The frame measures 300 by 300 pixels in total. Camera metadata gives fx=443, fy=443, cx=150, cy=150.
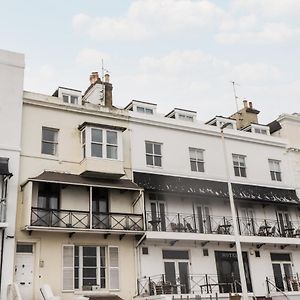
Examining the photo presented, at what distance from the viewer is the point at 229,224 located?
2614 centimetres

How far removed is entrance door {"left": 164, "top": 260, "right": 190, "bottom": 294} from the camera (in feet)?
76.3

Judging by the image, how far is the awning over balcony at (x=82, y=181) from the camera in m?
21.1

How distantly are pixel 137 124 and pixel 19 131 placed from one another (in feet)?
23.1

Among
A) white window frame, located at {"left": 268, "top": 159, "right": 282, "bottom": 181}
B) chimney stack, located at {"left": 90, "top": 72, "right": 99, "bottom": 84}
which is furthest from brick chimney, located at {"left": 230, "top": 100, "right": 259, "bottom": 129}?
chimney stack, located at {"left": 90, "top": 72, "right": 99, "bottom": 84}

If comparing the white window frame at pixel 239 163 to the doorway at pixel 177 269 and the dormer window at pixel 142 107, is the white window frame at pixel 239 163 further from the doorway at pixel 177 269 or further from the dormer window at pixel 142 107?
the doorway at pixel 177 269

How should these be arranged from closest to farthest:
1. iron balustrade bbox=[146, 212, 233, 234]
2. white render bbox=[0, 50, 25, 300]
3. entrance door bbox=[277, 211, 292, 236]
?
white render bbox=[0, 50, 25, 300], iron balustrade bbox=[146, 212, 233, 234], entrance door bbox=[277, 211, 292, 236]

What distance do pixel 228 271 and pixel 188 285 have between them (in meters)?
2.86

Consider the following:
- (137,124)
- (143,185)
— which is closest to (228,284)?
(143,185)

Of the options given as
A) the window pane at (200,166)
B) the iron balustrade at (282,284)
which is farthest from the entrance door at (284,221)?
the window pane at (200,166)

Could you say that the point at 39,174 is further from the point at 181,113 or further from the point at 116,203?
the point at 181,113

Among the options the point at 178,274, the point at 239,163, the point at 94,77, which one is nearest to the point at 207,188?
the point at 239,163

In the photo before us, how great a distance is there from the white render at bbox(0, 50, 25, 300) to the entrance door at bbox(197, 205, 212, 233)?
34.6 ft

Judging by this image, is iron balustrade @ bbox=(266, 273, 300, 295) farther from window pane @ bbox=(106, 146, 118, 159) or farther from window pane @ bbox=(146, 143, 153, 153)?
window pane @ bbox=(106, 146, 118, 159)

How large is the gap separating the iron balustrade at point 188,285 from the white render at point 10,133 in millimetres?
6560
